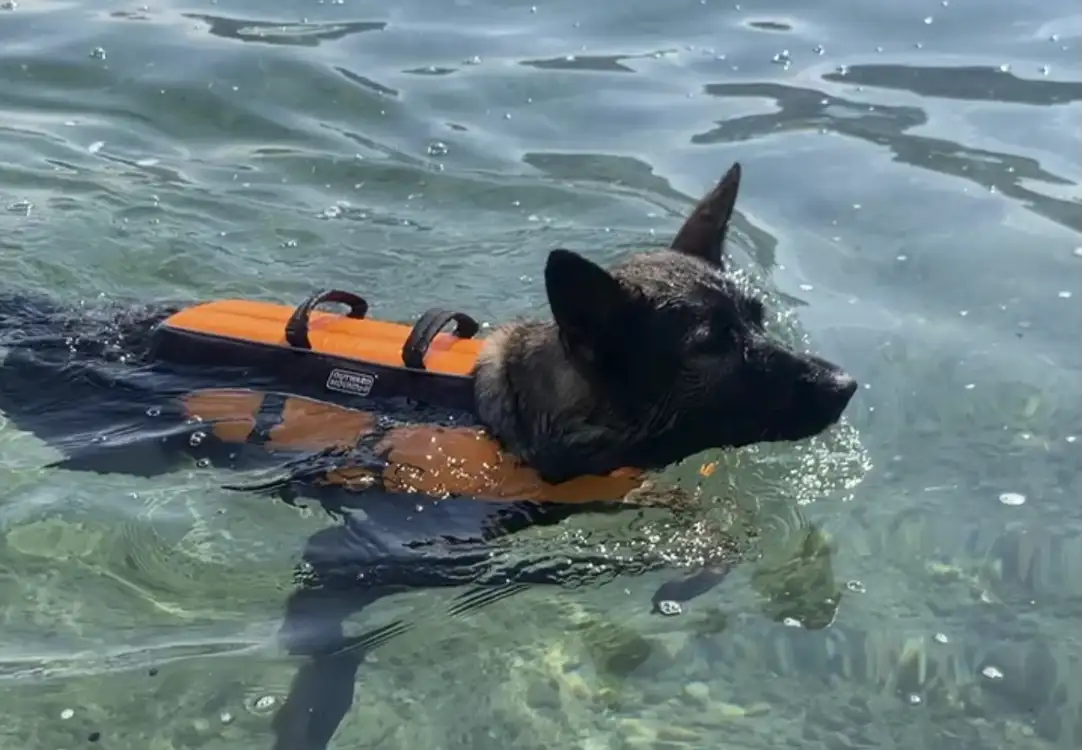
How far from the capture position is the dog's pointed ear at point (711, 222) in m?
5.97

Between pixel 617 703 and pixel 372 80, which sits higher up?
pixel 372 80

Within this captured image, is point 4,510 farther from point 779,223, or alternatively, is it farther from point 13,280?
point 779,223

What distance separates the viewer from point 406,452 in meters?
5.95

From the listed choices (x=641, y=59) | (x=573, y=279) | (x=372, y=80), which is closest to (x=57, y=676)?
(x=573, y=279)

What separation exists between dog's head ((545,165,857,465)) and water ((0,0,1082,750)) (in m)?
0.71

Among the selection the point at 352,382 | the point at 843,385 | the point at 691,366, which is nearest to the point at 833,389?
the point at 843,385

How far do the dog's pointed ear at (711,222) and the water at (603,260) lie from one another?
1.19 meters

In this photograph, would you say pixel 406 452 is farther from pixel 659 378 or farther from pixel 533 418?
pixel 659 378

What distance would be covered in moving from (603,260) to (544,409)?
3.18 m

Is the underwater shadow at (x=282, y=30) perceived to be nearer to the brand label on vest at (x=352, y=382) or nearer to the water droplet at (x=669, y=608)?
the brand label on vest at (x=352, y=382)

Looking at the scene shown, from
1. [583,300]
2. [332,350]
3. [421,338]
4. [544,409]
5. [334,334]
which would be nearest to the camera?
[583,300]

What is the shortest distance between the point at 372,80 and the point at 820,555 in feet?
23.7

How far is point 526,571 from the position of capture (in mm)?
5840

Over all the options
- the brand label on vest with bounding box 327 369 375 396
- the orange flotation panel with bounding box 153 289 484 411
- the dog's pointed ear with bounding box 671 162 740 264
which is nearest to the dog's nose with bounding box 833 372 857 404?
the dog's pointed ear with bounding box 671 162 740 264
